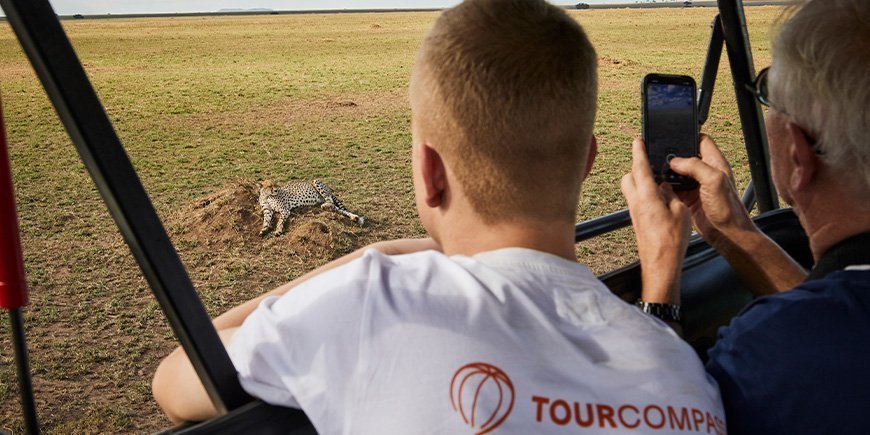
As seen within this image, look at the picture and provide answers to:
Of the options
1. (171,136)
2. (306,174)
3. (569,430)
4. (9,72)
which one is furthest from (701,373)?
(9,72)

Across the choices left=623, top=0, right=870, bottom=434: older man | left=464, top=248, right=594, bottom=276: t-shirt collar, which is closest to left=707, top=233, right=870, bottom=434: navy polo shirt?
left=623, top=0, right=870, bottom=434: older man

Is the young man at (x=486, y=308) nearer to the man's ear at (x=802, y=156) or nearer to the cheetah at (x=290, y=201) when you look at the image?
the man's ear at (x=802, y=156)

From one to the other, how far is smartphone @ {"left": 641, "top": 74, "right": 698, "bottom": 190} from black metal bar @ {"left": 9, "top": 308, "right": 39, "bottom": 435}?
3.09 ft

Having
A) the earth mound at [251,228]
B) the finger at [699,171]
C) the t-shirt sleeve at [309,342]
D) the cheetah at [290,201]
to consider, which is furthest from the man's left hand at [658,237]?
the cheetah at [290,201]

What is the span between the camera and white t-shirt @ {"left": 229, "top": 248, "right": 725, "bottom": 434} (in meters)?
0.72

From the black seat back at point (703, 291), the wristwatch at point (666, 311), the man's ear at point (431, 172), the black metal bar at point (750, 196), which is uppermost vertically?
the man's ear at point (431, 172)

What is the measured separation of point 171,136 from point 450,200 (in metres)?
9.45

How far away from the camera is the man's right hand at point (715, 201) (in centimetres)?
131

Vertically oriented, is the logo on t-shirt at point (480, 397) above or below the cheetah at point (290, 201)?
above

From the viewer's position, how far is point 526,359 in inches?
29.2

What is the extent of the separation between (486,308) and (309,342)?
0.17 metres

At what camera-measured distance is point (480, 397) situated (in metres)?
0.72

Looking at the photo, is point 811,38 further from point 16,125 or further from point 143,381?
point 16,125

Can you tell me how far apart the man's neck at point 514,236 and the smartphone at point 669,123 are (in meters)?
0.51
